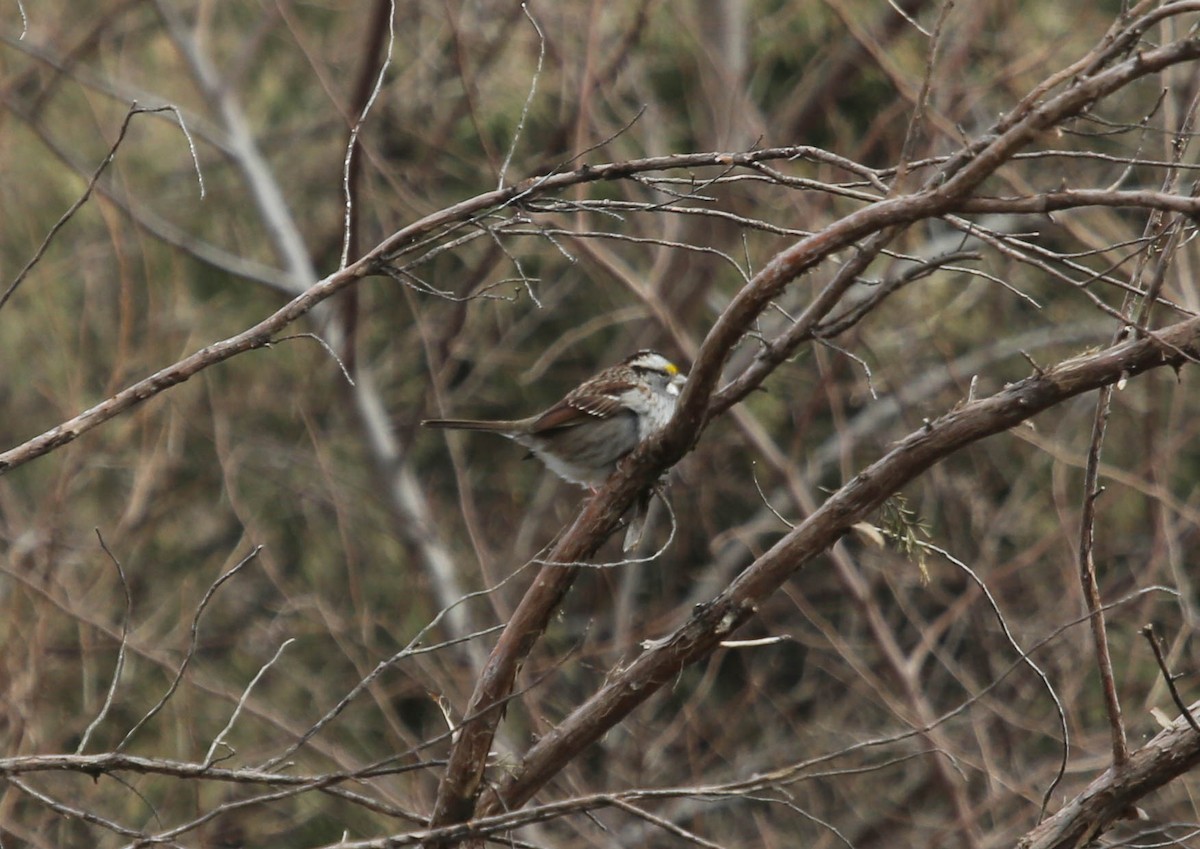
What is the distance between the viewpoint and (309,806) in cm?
901

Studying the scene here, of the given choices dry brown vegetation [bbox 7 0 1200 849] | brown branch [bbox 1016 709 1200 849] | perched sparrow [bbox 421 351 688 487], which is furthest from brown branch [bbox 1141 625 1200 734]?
dry brown vegetation [bbox 7 0 1200 849]

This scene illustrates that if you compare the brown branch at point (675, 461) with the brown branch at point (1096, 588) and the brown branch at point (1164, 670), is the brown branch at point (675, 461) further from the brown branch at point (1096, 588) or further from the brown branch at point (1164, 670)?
the brown branch at point (1164, 670)

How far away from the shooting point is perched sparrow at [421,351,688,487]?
20.1ft

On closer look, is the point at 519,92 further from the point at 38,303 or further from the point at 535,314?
the point at 38,303

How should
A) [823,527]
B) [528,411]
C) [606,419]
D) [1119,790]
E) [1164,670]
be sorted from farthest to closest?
[528,411]
[606,419]
[823,527]
[1119,790]
[1164,670]

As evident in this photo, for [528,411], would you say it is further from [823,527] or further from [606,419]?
[823,527]

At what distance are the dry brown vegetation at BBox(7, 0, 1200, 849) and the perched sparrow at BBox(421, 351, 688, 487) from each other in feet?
2.53

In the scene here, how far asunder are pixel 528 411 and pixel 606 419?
5.10 m

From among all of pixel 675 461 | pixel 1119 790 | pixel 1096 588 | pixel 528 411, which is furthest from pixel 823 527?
pixel 528 411

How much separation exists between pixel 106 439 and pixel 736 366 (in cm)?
425

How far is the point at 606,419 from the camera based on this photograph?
241 inches

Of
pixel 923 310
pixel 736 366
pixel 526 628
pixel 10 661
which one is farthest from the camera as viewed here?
pixel 923 310

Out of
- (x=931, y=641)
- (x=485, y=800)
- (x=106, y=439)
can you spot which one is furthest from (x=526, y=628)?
(x=106, y=439)

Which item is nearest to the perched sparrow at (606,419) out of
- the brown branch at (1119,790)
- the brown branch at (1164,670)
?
the brown branch at (1119,790)
